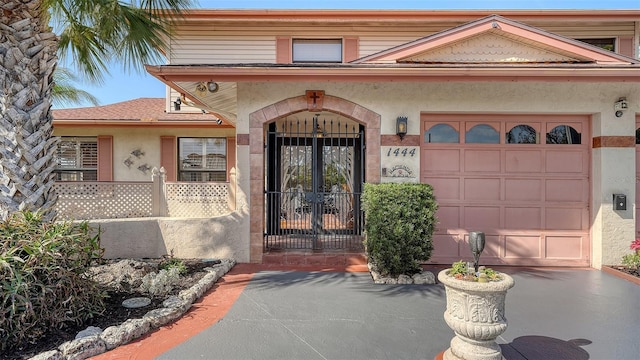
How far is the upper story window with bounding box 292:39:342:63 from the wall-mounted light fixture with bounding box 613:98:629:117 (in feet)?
22.0

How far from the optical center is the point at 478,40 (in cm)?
720

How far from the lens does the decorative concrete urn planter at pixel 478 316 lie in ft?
10.2

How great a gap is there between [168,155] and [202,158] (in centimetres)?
110

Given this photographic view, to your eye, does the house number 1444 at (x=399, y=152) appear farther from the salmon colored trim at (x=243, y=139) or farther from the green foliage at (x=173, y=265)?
the green foliage at (x=173, y=265)

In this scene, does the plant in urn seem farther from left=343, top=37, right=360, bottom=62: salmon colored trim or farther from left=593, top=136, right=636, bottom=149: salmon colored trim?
left=343, top=37, right=360, bottom=62: salmon colored trim

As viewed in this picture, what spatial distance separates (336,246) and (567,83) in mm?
5668

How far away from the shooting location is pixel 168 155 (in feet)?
37.8

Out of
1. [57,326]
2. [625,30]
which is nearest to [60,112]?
[57,326]

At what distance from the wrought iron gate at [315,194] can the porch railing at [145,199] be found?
4.10 feet

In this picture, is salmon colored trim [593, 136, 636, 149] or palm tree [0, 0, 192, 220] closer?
palm tree [0, 0, 192, 220]

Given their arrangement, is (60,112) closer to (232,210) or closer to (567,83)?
(232,210)

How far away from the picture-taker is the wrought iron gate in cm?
720

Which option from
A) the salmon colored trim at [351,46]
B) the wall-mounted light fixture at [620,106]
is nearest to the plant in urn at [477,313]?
the wall-mounted light fixture at [620,106]

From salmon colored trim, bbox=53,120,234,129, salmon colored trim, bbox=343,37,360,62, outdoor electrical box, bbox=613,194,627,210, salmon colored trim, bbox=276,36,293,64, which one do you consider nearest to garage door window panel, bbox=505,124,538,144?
outdoor electrical box, bbox=613,194,627,210
